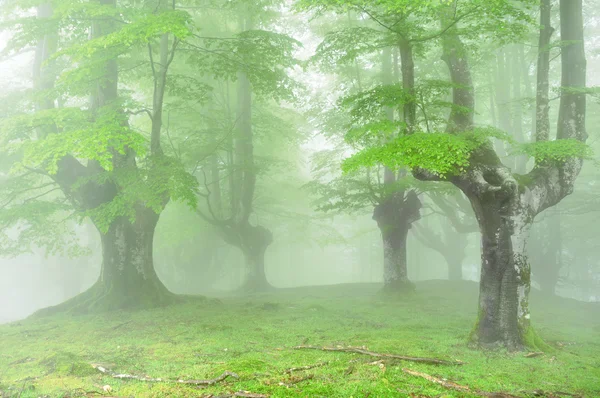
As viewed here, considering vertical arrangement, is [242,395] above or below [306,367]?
above

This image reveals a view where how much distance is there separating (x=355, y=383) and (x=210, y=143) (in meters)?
13.1

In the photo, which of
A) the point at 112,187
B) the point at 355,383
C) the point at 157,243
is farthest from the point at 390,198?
the point at 157,243

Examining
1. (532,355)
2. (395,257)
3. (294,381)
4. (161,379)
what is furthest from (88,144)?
(395,257)

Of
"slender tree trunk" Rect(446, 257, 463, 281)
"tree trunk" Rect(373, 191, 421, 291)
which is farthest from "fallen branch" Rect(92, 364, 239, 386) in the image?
"slender tree trunk" Rect(446, 257, 463, 281)

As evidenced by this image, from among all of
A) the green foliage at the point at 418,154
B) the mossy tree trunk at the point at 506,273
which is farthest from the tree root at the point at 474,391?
the green foliage at the point at 418,154

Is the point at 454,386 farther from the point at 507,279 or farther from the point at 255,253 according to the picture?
the point at 255,253

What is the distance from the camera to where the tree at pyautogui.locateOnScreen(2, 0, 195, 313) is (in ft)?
27.9

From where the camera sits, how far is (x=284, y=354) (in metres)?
6.81

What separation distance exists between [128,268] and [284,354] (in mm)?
7874

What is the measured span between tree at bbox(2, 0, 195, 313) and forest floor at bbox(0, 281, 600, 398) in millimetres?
1716

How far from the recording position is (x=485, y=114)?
75.9ft

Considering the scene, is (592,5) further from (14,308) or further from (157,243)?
(14,308)

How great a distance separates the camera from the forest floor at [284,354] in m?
4.91

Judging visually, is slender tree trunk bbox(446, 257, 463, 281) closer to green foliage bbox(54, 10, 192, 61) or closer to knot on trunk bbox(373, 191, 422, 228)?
knot on trunk bbox(373, 191, 422, 228)
